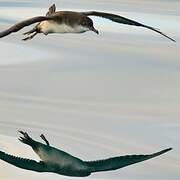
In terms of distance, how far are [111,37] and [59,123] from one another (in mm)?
225

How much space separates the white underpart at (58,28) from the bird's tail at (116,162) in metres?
0.29

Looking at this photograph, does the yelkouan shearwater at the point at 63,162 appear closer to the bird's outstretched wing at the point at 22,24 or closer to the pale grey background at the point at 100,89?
the pale grey background at the point at 100,89

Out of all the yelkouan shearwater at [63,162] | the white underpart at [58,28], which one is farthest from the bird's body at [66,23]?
the yelkouan shearwater at [63,162]

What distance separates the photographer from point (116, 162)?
3.52ft

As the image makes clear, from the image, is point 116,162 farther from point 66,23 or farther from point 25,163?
point 66,23

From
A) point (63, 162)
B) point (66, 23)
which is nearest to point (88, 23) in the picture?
point (66, 23)

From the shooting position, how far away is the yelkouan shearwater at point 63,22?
1134 mm

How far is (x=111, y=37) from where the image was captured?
115cm

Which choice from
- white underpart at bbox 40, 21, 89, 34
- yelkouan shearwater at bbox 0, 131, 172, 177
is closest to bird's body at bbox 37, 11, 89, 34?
white underpart at bbox 40, 21, 89, 34

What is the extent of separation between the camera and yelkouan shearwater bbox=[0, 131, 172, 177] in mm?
1072

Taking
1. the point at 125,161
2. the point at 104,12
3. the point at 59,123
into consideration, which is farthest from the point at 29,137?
the point at 104,12

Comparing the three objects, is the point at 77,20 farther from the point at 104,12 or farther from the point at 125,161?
the point at 125,161

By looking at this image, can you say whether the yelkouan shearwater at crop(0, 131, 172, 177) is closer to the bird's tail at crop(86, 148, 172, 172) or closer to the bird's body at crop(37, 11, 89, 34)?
the bird's tail at crop(86, 148, 172, 172)

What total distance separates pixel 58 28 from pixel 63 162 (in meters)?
0.29
